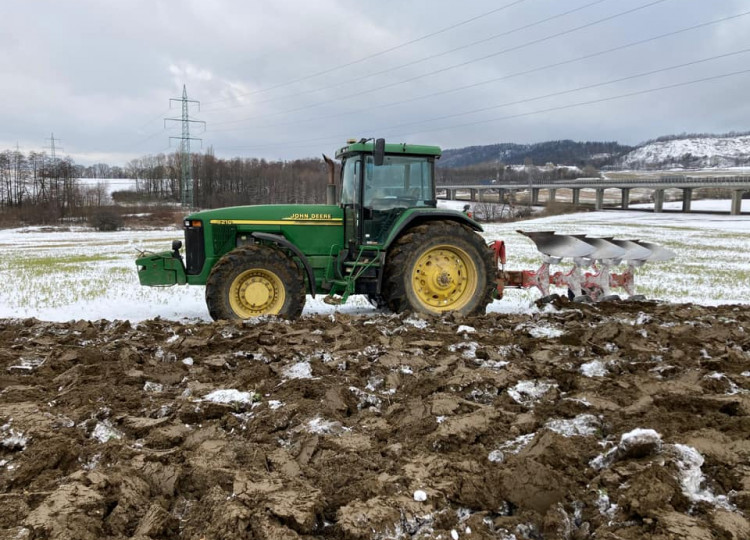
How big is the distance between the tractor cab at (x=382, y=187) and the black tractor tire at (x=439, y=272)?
0.41 metres

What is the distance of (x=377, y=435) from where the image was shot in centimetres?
361

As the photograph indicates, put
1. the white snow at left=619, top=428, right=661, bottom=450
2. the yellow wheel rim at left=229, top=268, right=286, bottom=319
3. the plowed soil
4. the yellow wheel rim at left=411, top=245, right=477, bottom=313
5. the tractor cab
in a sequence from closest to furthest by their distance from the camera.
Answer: the plowed soil → the white snow at left=619, top=428, right=661, bottom=450 → the yellow wheel rim at left=229, top=268, right=286, bottom=319 → the tractor cab → the yellow wheel rim at left=411, top=245, right=477, bottom=313

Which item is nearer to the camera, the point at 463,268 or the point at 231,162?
the point at 463,268

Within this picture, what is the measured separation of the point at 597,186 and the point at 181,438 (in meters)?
88.6

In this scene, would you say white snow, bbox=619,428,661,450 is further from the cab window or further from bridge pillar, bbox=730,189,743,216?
bridge pillar, bbox=730,189,743,216

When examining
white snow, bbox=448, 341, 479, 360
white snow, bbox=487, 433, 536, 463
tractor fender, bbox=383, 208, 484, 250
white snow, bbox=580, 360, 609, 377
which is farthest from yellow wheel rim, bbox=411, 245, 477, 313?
white snow, bbox=487, 433, 536, 463

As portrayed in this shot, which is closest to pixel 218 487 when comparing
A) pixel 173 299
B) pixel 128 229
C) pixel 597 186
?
pixel 173 299

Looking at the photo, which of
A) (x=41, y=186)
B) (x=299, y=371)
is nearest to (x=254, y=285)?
(x=299, y=371)

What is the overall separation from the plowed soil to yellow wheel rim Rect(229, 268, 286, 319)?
4.23ft

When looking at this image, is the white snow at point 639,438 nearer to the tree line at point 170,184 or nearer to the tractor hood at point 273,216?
the tractor hood at point 273,216

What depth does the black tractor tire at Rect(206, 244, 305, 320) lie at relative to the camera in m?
7.32

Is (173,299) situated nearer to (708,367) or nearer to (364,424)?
(364,424)

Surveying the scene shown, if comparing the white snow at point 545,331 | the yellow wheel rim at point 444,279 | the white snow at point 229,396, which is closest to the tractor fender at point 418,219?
the yellow wheel rim at point 444,279

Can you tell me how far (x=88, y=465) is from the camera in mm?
3182
